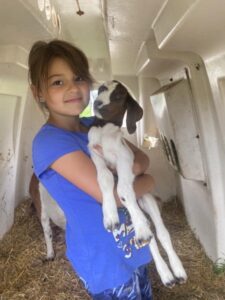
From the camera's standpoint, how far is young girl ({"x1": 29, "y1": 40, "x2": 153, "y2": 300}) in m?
1.16

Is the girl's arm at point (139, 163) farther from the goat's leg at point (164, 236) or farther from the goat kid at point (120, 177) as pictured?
the goat's leg at point (164, 236)

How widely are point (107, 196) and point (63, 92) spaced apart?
420 mm

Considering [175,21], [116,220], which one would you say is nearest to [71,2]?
[175,21]

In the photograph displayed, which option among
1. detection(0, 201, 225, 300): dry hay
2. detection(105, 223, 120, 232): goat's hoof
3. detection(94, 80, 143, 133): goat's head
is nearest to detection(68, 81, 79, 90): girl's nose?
detection(94, 80, 143, 133): goat's head

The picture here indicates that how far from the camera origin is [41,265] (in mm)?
2297

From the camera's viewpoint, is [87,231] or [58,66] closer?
[87,231]

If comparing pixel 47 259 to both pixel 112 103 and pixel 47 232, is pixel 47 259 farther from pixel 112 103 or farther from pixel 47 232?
pixel 112 103

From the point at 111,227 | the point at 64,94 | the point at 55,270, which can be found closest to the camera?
the point at 111,227

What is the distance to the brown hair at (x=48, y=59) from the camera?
1315 millimetres

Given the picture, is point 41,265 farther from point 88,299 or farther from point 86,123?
point 86,123

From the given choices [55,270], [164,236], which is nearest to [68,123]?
[164,236]

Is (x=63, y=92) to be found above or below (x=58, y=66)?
below

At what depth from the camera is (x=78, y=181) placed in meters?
1.15

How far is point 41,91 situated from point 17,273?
51.4 inches
